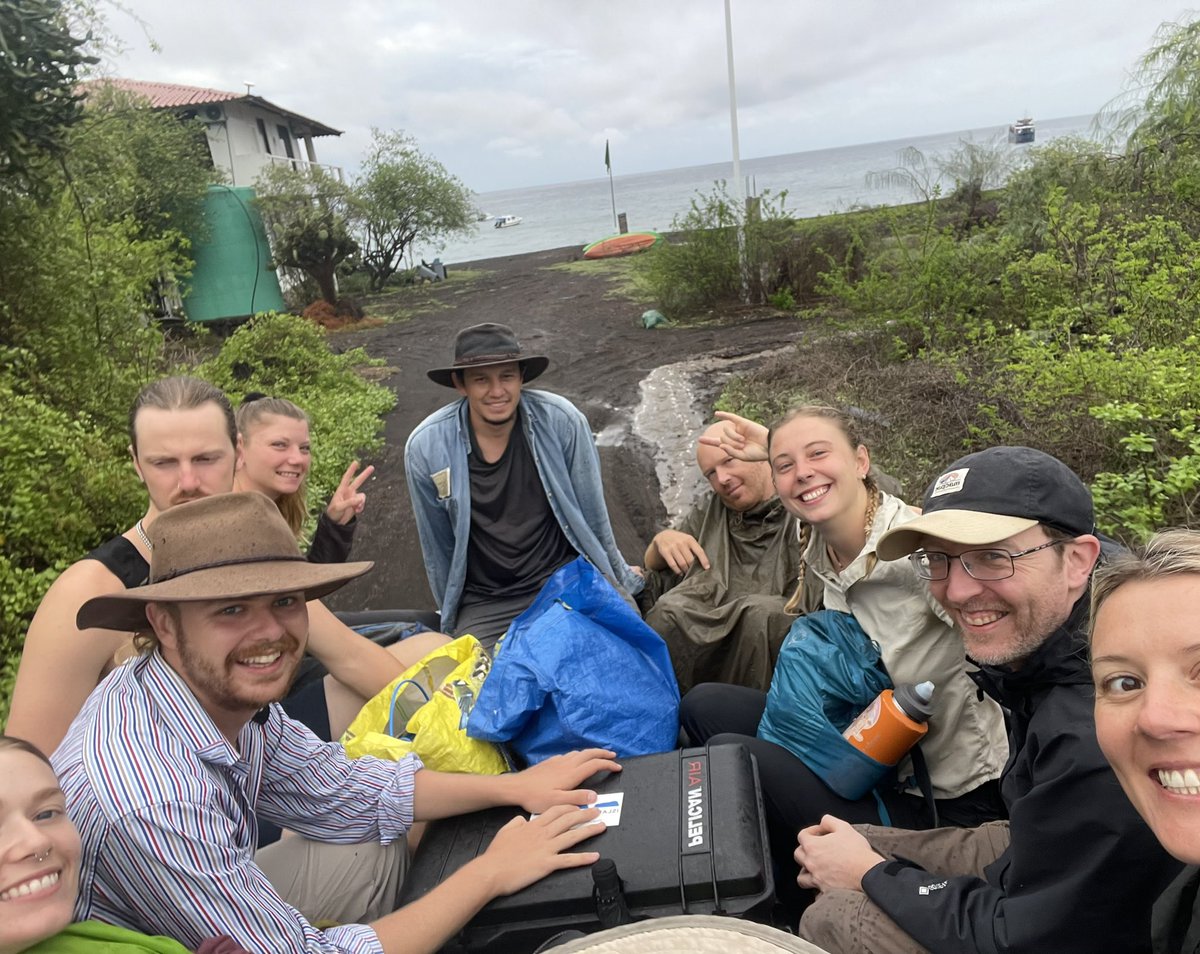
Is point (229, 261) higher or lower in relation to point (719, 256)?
higher

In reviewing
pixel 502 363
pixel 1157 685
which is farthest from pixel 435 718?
pixel 1157 685

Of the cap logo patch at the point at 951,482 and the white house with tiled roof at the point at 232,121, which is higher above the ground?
the white house with tiled roof at the point at 232,121

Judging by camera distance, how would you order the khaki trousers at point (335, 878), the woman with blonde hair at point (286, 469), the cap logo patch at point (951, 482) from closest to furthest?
the cap logo patch at point (951, 482) → the khaki trousers at point (335, 878) → the woman with blonde hair at point (286, 469)

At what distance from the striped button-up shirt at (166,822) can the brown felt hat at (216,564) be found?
15 centimetres

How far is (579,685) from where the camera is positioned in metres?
2.26

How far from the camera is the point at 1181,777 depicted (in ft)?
3.60

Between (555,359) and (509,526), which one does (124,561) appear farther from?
(555,359)

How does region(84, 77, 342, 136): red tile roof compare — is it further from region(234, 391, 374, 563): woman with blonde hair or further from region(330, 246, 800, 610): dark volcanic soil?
region(234, 391, 374, 563): woman with blonde hair

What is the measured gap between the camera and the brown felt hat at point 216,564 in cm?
163

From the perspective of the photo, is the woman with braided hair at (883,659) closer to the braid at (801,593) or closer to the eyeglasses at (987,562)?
the braid at (801,593)

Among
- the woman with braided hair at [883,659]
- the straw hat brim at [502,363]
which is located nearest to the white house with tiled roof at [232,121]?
the straw hat brim at [502,363]

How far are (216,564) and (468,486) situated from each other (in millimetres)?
2000

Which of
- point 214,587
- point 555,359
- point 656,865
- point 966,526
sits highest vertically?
point 214,587

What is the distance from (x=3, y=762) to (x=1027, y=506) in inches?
77.0
